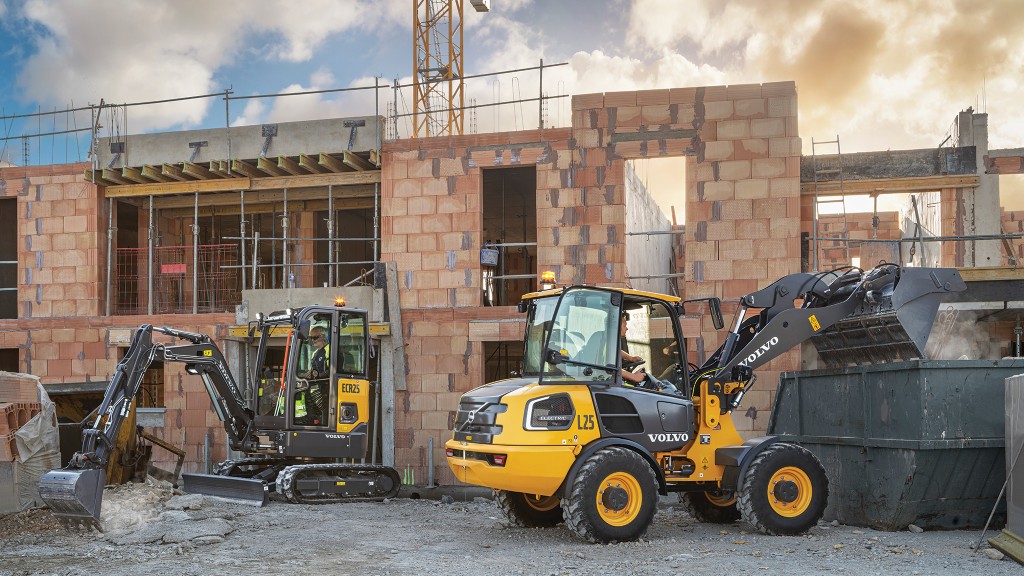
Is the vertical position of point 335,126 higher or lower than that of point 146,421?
higher

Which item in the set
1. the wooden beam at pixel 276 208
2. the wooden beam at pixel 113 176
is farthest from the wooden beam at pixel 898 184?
the wooden beam at pixel 113 176

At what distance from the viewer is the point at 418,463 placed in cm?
1859

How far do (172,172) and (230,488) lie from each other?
857 centimetres

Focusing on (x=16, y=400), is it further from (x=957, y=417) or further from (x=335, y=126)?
(x=957, y=417)

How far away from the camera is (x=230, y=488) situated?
1467cm

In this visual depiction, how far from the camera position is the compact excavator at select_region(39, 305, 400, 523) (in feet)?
49.1

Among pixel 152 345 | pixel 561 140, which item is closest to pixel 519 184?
pixel 561 140

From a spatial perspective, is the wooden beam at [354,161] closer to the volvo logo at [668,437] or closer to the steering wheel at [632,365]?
the steering wheel at [632,365]

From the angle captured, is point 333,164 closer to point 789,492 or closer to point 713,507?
point 713,507

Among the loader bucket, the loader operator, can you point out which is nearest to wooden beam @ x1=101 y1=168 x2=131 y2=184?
the loader operator

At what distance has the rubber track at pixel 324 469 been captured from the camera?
1500 cm

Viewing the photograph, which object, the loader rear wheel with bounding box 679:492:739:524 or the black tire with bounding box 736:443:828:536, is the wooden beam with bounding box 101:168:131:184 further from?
the black tire with bounding box 736:443:828:536

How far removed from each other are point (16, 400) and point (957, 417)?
39.5ft

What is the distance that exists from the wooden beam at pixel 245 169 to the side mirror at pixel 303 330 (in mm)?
6639
